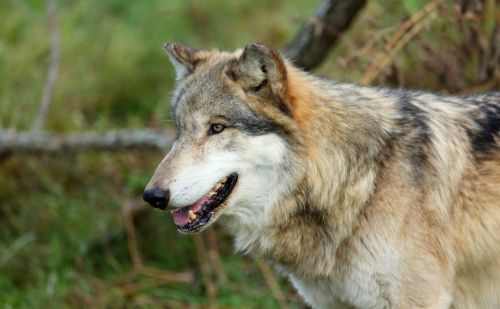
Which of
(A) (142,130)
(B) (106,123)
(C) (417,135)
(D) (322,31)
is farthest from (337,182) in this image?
(B) (106,123)

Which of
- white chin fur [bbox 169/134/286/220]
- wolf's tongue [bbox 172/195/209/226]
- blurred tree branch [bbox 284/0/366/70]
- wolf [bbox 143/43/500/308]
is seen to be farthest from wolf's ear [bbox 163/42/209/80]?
blurred tree branch [bbox 284/0/366/70]

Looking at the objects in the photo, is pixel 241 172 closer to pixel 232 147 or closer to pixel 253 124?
pixel 232 147

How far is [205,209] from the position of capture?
4477mm

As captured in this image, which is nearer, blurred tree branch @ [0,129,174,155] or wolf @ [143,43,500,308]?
wolf @ [143,43,500,308]

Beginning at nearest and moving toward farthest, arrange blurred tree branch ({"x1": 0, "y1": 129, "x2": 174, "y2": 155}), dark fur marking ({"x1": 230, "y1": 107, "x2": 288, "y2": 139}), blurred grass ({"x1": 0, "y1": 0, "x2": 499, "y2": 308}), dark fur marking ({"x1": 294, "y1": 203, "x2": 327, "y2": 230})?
dark fur marking ({"x1": 230, "y1": 107, "x2": 288, "y2": 139})
dark fur marking ({"x1": 294, "y1": 203, "x2": 327, "y2": 230})
blurred grass ({"x1": 0, "y1": 0, "x2": 499, "y2": 308})
blurred tree branch ({"x1": 0, "y1": 129, "x2": 174, "y2": 155})

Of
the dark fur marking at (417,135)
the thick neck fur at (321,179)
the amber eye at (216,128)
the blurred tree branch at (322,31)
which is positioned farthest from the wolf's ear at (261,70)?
the blurred tree branch at (322,31)

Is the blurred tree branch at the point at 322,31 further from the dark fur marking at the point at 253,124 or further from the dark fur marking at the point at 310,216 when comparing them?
the dark fur marking at the point at 253,124

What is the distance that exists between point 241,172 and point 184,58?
859 mm

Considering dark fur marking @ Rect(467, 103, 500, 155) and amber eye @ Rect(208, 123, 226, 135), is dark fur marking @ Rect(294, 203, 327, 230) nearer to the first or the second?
amber eye @ Rect(208, 123, 226, 135)

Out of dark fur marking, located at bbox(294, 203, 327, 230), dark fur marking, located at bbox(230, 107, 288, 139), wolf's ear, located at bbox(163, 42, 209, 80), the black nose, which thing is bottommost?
dark fur marking, located at bbox(294, 203, 327, 230)

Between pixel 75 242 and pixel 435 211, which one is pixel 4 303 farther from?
pixel 435 211

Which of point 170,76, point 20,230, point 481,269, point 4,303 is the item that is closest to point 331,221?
point 481,269

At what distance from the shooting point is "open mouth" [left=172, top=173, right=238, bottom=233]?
4.45 m

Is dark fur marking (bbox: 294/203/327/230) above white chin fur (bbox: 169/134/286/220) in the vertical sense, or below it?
below
